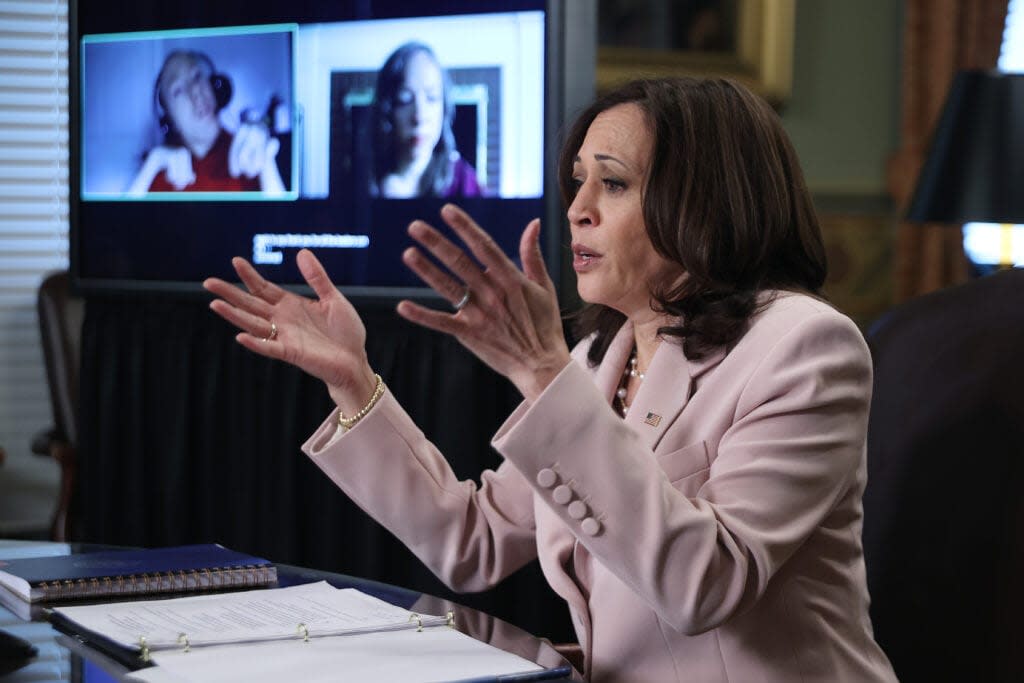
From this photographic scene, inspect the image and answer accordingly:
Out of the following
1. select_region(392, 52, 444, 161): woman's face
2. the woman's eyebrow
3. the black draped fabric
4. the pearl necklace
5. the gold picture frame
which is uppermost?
the gold picture frame

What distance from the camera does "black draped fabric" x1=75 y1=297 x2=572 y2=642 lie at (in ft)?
8.70

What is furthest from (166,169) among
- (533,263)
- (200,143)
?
(533,263)

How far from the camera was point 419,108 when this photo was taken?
2582 mm

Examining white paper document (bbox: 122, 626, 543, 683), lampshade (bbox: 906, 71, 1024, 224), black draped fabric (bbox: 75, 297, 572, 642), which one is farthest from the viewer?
lampshade (bbox: 906, 71, 1024, 224)

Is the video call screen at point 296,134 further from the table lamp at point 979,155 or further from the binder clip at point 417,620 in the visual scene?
the table lamp at point 979,155

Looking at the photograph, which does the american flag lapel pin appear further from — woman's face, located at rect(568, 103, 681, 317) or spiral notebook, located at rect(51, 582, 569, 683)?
spiral notebook, located at rect(51, 582, 569, 683)

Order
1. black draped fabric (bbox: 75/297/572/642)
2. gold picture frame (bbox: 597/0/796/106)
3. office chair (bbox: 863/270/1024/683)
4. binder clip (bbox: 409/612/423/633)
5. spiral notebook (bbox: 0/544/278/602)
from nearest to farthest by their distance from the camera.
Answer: binder clip (bbox: 409/612/423/633), spiral notebook (bbox: 0/544/278/602), office chair (bbox: 863/270/1024/683), black draped fabric (bbox: 75/297/572/642), gold picture frame (bbox: 597/0/796/106)

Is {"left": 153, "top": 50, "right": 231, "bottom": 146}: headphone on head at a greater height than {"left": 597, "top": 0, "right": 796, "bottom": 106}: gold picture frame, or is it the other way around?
{"left": 597, "top": 0, "right": 796, "bottom": 106}: gold picture frame

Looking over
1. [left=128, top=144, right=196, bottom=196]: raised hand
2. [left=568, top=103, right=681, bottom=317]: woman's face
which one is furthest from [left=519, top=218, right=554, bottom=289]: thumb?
[left=128, top=144, right=196, bottom=196]: raised hand

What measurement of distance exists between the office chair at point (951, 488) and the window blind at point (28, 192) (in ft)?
8.88

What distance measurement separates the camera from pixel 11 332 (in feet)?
12.4

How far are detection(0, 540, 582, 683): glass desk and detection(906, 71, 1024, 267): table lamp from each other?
234 centimetres

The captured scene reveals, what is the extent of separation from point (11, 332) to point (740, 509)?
2905mm

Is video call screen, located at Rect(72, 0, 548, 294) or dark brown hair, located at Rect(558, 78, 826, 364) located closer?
dark brown hair, located at Rect(558, 78, 826, 364)
